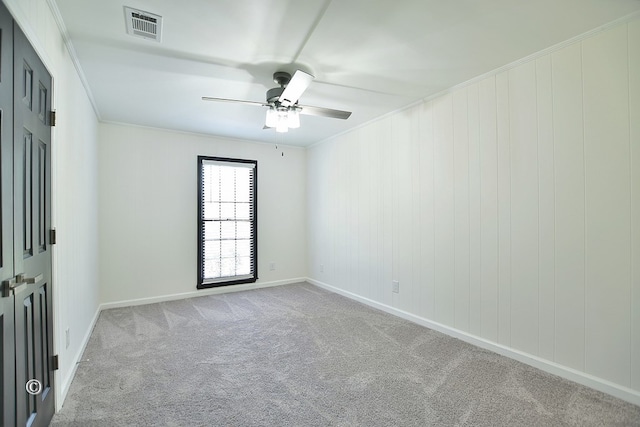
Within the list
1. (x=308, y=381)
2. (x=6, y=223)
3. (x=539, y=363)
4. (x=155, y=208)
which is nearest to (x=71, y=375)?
(x=6, y=223)

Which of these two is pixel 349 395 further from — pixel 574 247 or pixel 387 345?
pixel 574 247

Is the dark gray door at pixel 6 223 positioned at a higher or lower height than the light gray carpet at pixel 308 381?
higher

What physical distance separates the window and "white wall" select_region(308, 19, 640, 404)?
7.42 feet

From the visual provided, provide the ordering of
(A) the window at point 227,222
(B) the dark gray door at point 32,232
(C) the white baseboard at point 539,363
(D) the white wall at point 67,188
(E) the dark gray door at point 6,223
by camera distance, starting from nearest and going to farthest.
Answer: (E) the dark gray door at point 6,223
(B) the dark gray door at point 32,232
(D) the white wall at point 67,188
(C) the white baseboard at point 539,363
(A) the window at point 227,222

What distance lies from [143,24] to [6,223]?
4.81ft

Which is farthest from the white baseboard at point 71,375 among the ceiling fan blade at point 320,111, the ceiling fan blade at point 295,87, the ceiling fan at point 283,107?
the ceiling fan blade at point 320,111

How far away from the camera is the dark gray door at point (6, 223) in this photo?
1261 mm

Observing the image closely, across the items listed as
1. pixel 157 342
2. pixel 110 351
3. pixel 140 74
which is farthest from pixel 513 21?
pixel 110 351

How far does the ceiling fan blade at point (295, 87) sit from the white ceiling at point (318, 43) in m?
0.23

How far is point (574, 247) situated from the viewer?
7.43 feet

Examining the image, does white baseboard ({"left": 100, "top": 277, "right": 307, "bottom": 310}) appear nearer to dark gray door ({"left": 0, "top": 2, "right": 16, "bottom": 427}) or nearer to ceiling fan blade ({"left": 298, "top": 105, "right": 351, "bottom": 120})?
dark gray door ({"left": 0, "top": 2, "right": 16, "bottom": 427})

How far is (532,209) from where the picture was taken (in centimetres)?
250

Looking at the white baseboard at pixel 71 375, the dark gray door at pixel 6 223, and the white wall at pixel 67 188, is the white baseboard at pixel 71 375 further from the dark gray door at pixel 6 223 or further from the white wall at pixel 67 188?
the dark gray door at pixel 6 223

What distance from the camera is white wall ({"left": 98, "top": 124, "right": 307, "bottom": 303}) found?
13.4ft
